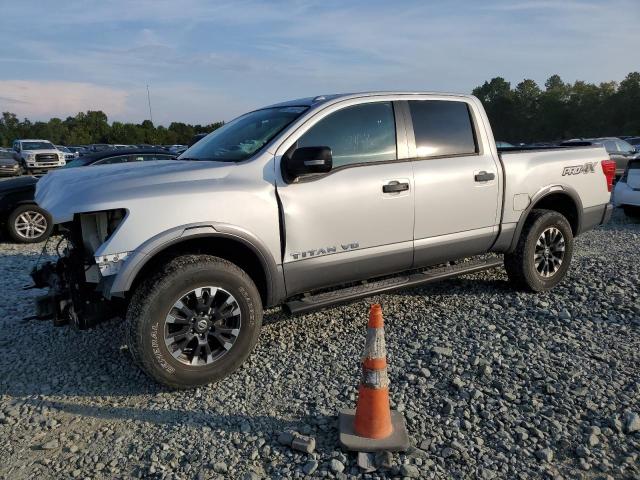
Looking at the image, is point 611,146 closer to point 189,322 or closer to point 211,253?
point 211,253

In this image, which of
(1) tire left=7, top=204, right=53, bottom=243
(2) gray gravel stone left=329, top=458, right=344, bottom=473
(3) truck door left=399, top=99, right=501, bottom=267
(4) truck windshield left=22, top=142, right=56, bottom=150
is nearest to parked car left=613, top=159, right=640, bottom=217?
(3) truck door left=399, top=99, right=501, bottom=267

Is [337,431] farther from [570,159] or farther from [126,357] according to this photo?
[570,159]

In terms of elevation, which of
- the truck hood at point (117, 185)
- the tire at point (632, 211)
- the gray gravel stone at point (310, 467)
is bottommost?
the tire at point (632, 211)

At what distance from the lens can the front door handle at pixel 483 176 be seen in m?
4.55

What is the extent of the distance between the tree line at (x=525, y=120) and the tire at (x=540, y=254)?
149 feet

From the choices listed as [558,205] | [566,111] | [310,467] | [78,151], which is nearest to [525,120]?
[566,111]

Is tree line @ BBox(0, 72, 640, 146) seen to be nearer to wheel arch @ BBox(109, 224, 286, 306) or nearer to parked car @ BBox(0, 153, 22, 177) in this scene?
parked car @ BBox(0, 153, 22, 177)

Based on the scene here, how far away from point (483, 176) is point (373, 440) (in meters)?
2.71

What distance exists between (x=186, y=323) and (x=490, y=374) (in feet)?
6.93

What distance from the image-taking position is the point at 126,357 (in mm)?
4004

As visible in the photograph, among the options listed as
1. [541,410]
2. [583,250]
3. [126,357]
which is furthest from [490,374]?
[583,250]

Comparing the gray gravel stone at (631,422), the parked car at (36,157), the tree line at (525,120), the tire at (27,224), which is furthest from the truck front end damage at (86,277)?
the tree line at (525,120)

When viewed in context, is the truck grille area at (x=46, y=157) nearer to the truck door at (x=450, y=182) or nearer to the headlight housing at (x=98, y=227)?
the headlight housing at (x=98, y=227)

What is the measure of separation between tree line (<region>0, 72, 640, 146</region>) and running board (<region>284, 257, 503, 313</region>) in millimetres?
45733
